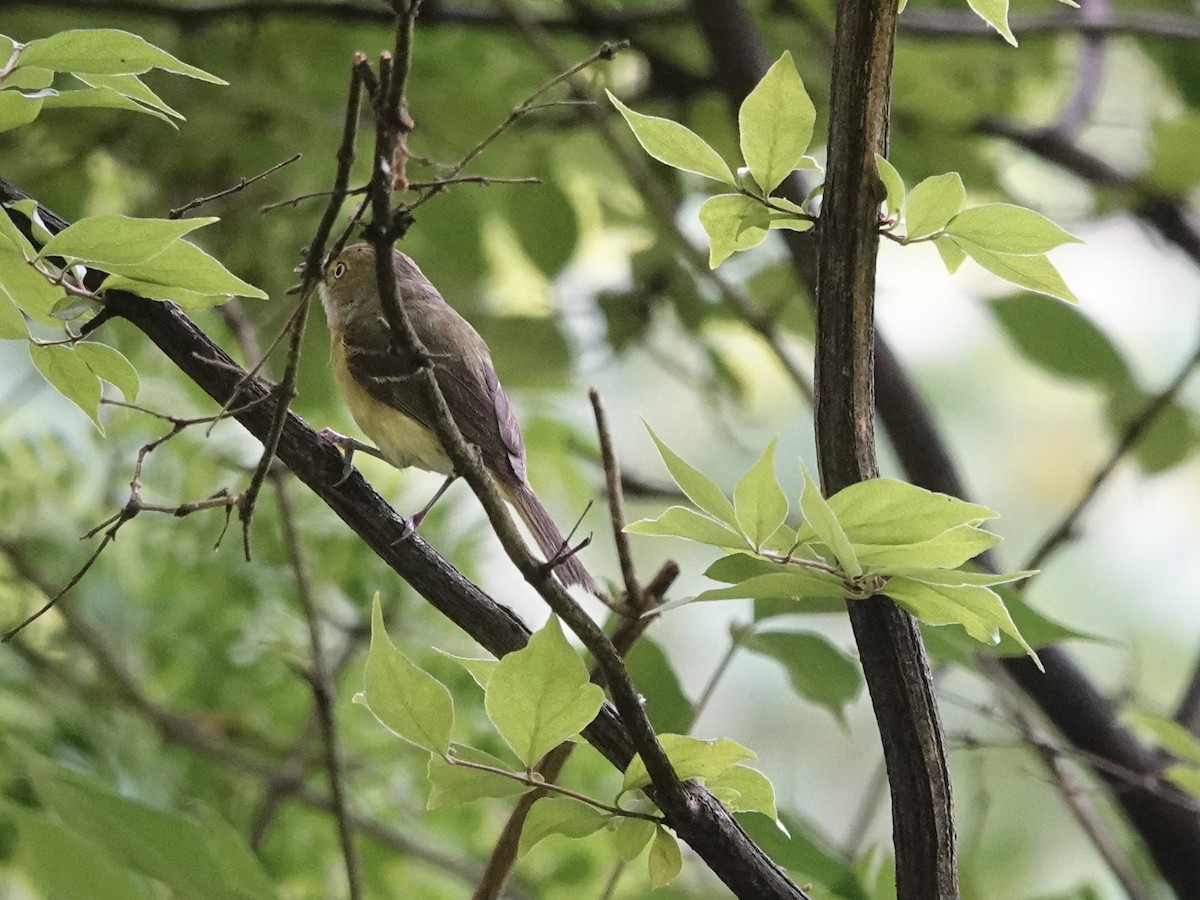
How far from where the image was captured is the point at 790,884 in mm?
729

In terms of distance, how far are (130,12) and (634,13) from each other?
0.73 metres

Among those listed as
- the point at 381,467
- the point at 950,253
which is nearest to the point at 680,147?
the point at 950,253

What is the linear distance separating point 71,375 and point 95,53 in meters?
0.17

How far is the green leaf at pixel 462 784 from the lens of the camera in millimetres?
663

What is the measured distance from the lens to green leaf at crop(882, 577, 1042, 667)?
624 mm

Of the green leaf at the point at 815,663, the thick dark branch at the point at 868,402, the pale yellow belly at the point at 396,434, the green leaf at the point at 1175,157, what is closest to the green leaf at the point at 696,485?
the thick dark branch at the point at 868,402

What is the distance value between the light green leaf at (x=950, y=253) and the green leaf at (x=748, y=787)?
0.28m

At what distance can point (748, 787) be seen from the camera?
2.33 feet

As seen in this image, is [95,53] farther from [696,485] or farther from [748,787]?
[748,787]

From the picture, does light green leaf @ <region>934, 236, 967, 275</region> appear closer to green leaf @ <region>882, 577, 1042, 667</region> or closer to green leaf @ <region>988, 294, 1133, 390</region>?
green leaf @ <region>882, 577, 1042, 667</region>

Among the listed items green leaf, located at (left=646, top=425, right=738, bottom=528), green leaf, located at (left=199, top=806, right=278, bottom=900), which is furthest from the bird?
green leaf, located at (left=646, top=425, right=738, bottom=528)

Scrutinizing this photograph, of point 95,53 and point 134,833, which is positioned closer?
point 95,53

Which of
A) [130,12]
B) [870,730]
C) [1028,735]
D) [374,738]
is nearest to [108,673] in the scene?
[374,738]

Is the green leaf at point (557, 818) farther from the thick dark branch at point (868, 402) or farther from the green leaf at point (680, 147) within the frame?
the green leaf at point (680, 147)
